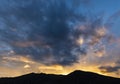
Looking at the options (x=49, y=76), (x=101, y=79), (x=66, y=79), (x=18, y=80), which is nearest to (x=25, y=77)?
(x=18, y=80)

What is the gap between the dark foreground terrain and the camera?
142562mm

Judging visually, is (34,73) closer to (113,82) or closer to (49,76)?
(49,76)

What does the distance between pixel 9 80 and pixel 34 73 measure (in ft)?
58.8

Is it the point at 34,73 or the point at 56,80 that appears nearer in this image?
the point at 56,80

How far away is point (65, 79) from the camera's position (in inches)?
5728

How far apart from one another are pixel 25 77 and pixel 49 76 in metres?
17.2

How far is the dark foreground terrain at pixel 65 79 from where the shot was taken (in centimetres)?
14256

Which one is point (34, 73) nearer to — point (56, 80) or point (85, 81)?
point (56, 80)

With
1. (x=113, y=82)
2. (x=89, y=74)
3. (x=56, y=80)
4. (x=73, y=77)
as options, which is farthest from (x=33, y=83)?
(x=113, y=82)

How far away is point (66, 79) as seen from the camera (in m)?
145

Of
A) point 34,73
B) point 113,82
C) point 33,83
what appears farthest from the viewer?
point 34,73

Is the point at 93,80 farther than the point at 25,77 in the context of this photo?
No

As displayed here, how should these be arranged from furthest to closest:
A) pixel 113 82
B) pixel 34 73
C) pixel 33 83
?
1. pixel 34 73
2. pixel 33 83
3. pixel 113 82

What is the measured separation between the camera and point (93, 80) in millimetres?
143750
